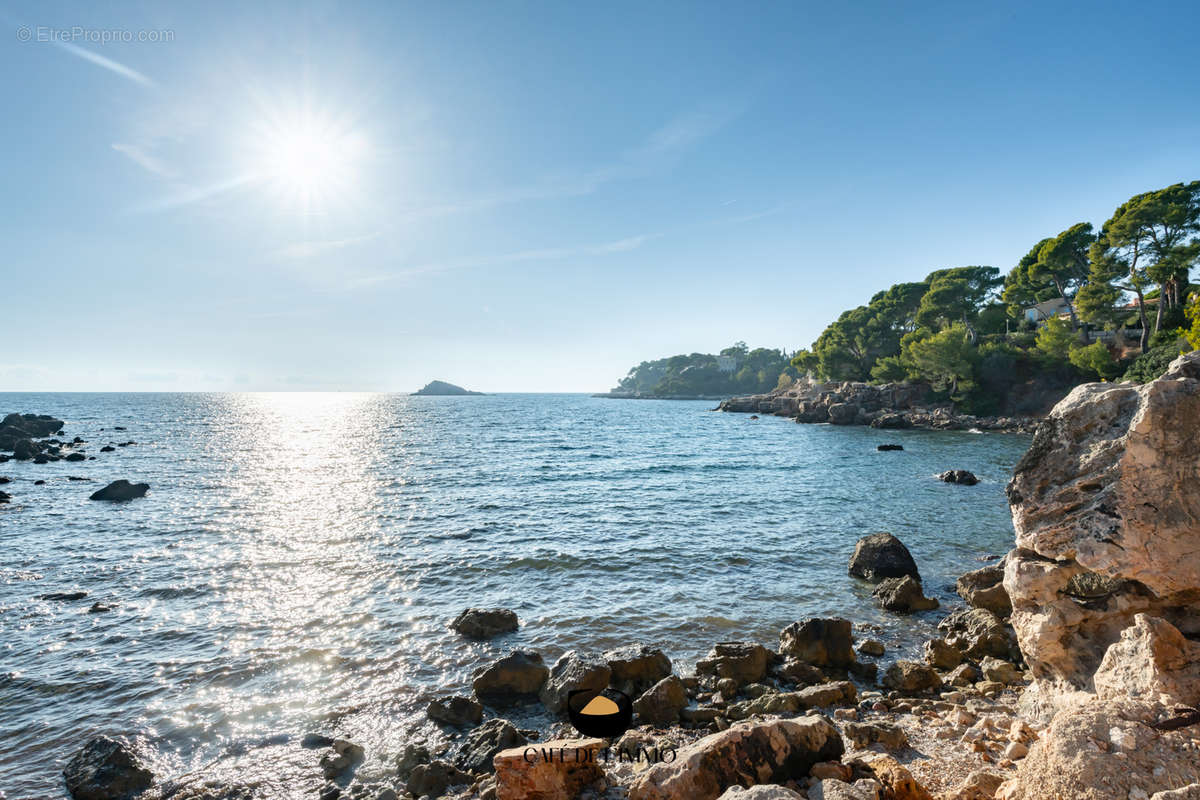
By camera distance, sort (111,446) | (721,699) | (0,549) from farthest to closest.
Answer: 1. (111,446)
2. (0,549)
3. (721,699)

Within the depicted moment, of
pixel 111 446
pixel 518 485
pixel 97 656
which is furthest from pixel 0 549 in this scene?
pixel 111 446

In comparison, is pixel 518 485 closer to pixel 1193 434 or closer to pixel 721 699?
pixel 721 699

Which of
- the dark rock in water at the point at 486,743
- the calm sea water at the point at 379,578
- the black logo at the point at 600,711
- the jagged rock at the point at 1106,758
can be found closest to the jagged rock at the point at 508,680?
the calm sea water at the point at 379,578

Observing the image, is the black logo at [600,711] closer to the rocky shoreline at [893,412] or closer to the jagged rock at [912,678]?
the jagged rock at [912,678]

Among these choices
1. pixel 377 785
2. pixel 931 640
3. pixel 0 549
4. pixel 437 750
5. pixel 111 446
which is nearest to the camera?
pixel 377 785

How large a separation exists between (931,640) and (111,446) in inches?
3090

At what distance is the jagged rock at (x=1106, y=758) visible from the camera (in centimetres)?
493

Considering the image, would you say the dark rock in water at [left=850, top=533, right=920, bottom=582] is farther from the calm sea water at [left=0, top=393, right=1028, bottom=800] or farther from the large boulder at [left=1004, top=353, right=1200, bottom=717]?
the large boulder at [left=1004, top=353, right=1200, bottom=717]

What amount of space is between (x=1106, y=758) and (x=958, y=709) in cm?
557

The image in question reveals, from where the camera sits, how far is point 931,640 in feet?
43.7

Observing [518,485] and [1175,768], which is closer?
[1175,768]

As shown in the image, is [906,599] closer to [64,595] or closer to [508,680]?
[508,680]

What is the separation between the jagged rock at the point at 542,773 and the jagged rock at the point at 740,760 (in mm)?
824

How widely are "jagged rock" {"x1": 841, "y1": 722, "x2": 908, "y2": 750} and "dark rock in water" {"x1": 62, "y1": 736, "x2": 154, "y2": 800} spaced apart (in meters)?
12.1
